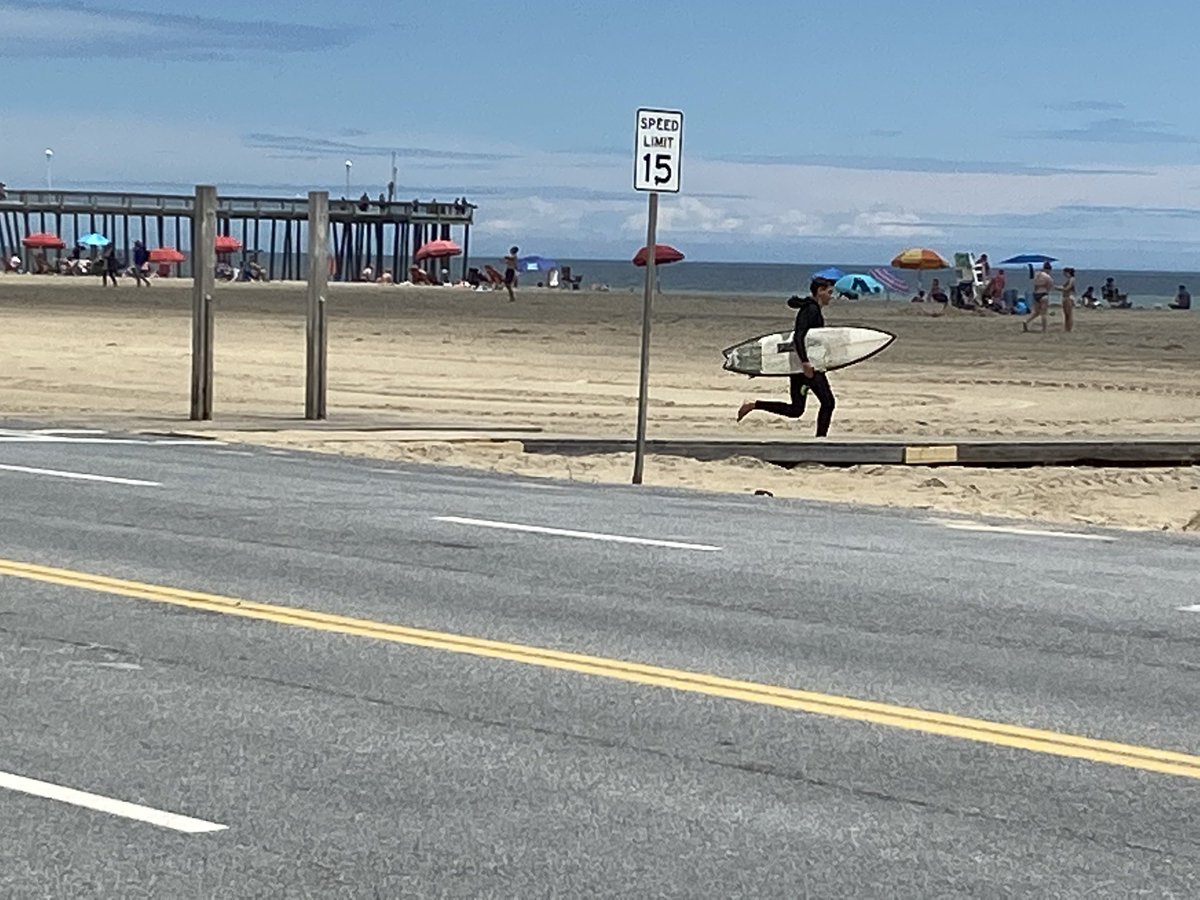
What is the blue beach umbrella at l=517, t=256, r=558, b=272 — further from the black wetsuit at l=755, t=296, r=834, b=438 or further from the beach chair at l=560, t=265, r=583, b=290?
the black wetsuit at l=755, t=296, r=834, b=438

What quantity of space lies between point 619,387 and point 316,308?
1032 centimetres

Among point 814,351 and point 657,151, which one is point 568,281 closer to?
point 814,351

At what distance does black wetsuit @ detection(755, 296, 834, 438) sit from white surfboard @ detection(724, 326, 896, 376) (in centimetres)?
16

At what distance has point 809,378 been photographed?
923 inches

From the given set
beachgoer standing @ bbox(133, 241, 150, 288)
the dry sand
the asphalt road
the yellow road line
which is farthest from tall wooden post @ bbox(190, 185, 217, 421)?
beachgoer standing @ bbox(133, 241, 150, 288)

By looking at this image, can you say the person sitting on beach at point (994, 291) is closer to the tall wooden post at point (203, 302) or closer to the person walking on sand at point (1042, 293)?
the person walking on sand at point (1042, 293)

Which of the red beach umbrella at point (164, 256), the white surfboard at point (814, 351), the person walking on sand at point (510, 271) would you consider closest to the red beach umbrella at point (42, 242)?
the red beach umbrella at point (164, 256)

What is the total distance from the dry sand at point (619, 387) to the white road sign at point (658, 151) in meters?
2.61

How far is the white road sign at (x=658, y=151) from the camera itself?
17531 mm

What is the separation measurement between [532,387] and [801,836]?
1006 inches

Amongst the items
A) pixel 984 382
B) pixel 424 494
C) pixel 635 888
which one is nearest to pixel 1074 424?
pixel 984 382

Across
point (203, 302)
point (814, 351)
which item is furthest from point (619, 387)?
point (203, 302)

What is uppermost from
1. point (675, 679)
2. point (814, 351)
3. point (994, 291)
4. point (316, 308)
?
point (316, 308)

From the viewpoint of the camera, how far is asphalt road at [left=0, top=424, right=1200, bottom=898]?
6.22m
